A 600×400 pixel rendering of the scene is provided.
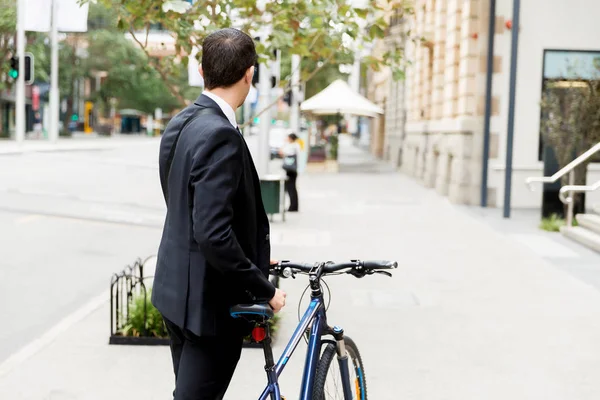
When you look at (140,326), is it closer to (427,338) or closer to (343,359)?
(427,338)

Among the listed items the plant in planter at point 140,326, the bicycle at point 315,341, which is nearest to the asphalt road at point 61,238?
the plant in planter at point 140,326

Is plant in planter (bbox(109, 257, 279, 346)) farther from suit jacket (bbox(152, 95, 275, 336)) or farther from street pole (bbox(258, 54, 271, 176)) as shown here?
street pole (bbox(258, 54, 271, 176))

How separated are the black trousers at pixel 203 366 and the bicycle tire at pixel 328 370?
521 millimetres

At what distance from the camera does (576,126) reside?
1584 centimetres

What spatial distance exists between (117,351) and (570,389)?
9.87 ft

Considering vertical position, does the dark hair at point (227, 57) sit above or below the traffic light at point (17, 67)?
below

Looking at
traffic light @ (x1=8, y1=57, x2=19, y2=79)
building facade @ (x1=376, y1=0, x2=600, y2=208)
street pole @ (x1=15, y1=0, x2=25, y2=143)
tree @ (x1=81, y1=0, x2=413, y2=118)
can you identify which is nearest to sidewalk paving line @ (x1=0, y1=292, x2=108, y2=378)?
tree @ (x1=81, y1=0, x2=413, y2=118)

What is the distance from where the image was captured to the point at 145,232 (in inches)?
563

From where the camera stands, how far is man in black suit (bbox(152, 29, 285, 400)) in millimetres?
3086

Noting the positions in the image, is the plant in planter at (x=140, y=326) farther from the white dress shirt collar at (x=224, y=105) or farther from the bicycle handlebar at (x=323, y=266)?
the white dress shirt collar at (x=224, y=105)

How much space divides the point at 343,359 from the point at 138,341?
293 centimetres

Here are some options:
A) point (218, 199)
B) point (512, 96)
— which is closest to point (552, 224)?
point (512, 96)

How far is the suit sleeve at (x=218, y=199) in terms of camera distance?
3.06 meters

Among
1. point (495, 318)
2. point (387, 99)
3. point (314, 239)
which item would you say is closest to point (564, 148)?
point (314, 239)
